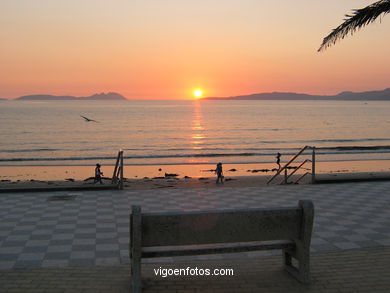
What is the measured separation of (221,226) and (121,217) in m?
4.13

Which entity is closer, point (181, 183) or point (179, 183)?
point (179, 183)

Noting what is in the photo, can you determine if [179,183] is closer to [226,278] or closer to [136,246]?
[226,278]

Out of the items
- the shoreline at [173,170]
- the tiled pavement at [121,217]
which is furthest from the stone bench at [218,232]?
the shoreline at [173,170]

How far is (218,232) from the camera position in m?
5.01

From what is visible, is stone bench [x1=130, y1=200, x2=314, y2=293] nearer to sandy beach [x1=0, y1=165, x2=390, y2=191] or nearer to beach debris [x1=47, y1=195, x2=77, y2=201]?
beach debris [x1=47, y1=195, x2=77, y2=201]

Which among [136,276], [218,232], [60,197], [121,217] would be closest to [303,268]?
[218,232]

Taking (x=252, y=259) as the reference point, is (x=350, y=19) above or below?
above

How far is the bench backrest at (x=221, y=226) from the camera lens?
4.87 meters

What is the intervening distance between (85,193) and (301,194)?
561 centimetres

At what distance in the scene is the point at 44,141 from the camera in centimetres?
5169

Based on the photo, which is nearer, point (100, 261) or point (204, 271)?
point (204, 271)

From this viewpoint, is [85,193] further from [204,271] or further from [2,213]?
[204,271]

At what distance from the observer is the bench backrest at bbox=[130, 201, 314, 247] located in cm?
487

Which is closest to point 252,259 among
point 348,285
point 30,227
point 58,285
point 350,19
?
point 348,285
